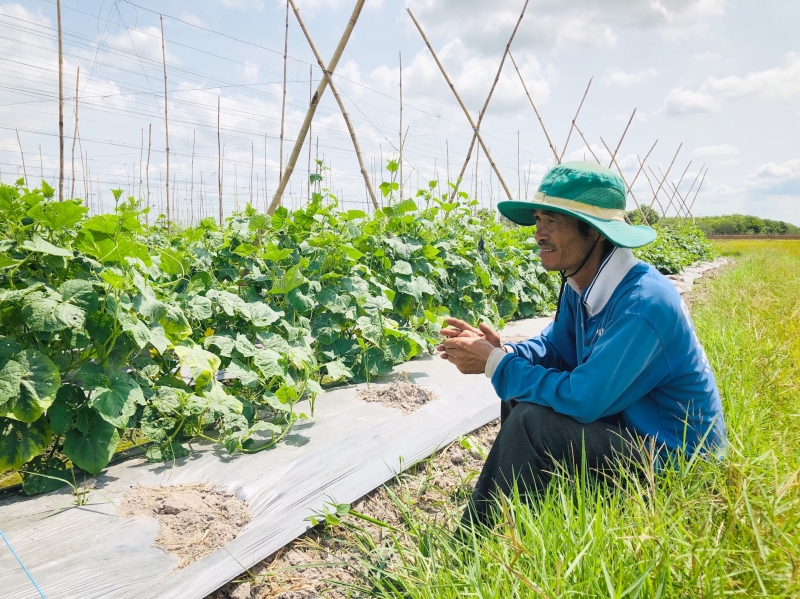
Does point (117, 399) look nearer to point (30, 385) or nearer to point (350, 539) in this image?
point (30, 385)

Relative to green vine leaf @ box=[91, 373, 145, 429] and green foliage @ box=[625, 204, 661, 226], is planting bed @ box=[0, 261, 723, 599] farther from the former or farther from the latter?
green foliage @ box=[625, 204, 661, 226]

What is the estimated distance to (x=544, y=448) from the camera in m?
1.52

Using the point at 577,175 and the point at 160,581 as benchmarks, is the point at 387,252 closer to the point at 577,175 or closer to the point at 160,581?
the point at 577,175

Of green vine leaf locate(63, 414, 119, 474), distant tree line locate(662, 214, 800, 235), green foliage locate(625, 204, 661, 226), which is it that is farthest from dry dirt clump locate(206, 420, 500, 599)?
distant tree line locate(662, 214, 800, 235)

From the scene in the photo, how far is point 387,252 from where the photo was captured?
11.9 ft

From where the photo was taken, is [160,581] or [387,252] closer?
[160,581]

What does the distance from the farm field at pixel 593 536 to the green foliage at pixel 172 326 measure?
612 millimetres

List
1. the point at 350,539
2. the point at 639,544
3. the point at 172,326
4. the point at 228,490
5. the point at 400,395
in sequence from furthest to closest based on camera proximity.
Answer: the point at 400,395 → the point at 172,326 → the point at 228,490 → the point at 350,539 → the point at 639,544

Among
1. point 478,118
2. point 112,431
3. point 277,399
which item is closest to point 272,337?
point 277,399

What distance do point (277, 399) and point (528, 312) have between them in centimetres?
363

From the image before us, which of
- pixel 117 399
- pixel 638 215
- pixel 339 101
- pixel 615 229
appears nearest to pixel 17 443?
pixel 117 399

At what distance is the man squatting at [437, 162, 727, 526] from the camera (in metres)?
1.47

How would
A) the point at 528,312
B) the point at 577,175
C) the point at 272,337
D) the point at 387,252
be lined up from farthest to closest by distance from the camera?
the point at 528,312, the point at 387,252, the point at 272,337, the point at 577,175

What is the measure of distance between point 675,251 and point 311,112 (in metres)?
10.7
